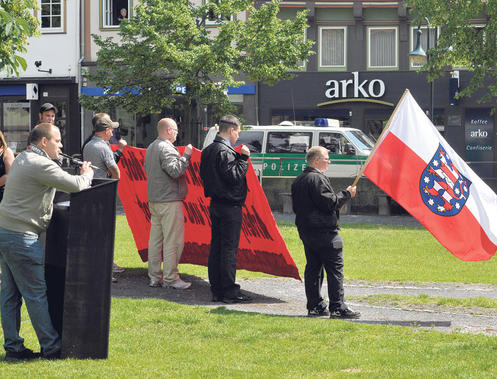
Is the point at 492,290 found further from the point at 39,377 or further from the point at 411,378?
the point at 39,377

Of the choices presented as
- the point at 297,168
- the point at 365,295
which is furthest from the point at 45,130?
the point at 297,168

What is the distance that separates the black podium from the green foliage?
2062 cm

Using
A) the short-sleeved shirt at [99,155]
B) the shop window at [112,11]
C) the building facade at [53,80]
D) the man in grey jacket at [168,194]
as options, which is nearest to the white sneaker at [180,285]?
the man in grey jacket at [168,194]

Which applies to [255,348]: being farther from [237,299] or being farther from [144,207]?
[144,207]

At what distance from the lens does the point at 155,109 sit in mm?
29125

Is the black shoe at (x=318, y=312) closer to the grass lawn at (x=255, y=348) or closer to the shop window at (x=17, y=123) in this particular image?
the grass lawn at (x=255, y=348)

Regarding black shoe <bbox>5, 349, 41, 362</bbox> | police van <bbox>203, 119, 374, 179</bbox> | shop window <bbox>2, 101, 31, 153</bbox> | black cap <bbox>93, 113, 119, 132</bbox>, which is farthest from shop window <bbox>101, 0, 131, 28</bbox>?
black shoe <bbox>5, 349, 41, 362</bbox>

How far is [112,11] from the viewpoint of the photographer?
35250 millimetres

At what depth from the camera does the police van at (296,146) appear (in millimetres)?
22594

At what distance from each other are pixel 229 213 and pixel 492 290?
340 centimetres

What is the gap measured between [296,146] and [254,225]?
13164mm

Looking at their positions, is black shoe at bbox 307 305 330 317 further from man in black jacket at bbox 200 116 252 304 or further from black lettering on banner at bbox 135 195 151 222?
black lettering on banner at bbox 135 195 151 222

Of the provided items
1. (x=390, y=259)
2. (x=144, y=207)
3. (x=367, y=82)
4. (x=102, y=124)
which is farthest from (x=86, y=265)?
(x=367, y=82)

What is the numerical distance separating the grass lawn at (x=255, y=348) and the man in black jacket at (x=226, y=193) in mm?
618
